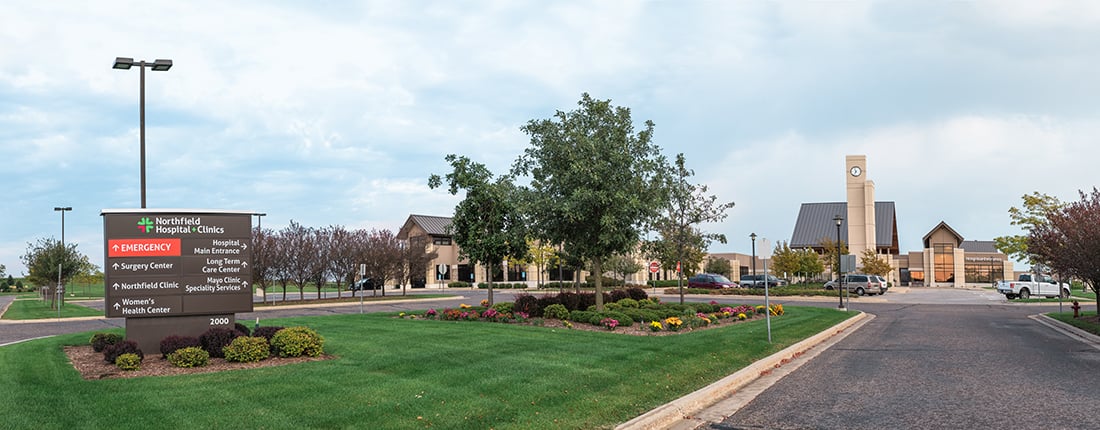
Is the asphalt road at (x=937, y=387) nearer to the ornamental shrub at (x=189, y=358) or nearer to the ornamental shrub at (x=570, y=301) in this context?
the ornamental shrub at (x=570, y=301)

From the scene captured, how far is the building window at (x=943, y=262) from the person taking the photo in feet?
273

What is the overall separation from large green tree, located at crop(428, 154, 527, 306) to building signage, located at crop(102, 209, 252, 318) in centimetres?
1245

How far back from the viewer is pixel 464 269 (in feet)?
274

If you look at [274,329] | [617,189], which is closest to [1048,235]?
[617,189]

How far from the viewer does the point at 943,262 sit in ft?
274

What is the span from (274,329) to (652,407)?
321 inches

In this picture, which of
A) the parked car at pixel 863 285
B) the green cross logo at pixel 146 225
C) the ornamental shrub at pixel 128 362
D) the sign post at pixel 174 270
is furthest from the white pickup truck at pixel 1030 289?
the ornamental shrub at pixel 128 362

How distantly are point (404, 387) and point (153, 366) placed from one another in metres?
5.02

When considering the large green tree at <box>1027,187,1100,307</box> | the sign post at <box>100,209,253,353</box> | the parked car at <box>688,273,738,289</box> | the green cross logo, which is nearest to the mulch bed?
the sign post at <box>100,209,253,353</box>

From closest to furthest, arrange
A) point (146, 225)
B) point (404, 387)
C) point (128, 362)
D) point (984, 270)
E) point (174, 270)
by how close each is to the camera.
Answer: point (404, 387)
point (128, 362)
point (146, 225)
point (174, 270)
point (984, 270)

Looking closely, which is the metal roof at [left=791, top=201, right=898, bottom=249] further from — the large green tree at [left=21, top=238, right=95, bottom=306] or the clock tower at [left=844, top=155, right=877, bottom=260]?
the large green tree at [left=21, top=238, right=95, bottom=306]

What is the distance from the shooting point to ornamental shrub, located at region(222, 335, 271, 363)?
481 inches

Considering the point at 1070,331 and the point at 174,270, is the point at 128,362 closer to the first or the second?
the point at 174,270

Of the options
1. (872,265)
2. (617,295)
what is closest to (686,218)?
(617,295)
